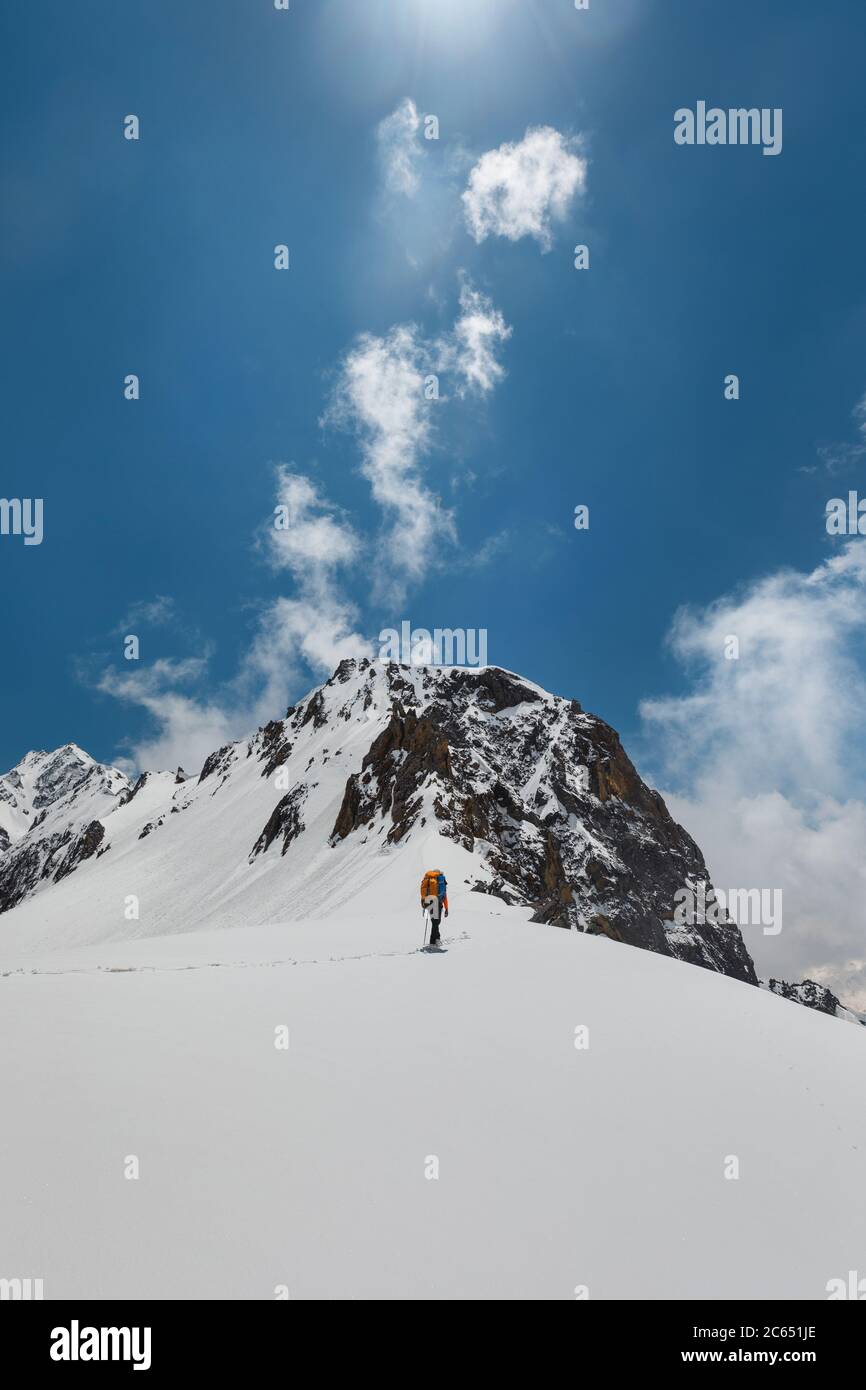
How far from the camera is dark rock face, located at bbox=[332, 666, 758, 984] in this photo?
52.2 metres

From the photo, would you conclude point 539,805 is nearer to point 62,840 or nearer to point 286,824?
point 286,824

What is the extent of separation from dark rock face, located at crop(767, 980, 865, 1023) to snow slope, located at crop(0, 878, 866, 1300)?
115 meters

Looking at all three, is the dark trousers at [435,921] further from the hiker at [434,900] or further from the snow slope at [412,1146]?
the snow slope at [412,1146]

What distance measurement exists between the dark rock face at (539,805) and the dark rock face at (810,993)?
1299cm

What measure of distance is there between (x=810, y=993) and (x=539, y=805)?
210 ft

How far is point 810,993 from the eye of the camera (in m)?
111

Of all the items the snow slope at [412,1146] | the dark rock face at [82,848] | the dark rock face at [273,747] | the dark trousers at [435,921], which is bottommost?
the snow slope at [412,1146]

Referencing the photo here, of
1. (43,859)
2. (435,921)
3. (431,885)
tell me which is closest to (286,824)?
(431,885)

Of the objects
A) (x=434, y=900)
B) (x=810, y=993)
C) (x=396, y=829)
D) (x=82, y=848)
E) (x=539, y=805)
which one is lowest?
(x=810, y=993)

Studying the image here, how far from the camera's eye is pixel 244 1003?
8164mm

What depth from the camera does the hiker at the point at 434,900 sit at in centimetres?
1458

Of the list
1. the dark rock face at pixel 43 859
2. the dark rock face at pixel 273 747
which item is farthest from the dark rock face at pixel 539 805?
the dark rock face at pixel 43 859

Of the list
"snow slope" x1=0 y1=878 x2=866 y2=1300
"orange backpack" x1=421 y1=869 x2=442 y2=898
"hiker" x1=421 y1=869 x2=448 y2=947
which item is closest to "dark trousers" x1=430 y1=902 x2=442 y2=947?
"hiker" x1=421 y1=869 x2=448 y2=947
